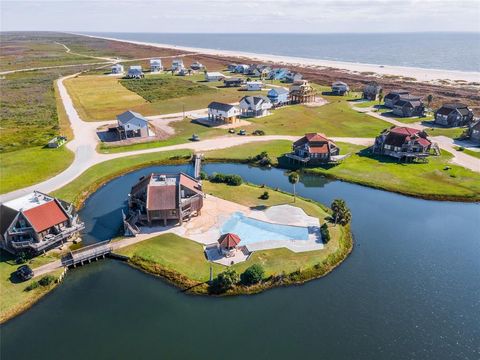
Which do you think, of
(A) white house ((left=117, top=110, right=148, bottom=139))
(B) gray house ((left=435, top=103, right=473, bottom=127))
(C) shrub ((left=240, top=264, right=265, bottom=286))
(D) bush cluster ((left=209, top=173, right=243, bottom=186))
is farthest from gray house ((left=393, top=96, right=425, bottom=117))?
(C) shrub ((left=240, top=264, right=265, bottom=286))

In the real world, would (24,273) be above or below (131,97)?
below

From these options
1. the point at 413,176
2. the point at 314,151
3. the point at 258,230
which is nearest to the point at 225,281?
the point at 258,230

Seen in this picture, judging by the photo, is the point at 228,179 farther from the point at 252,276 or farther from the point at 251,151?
the point at 252,276

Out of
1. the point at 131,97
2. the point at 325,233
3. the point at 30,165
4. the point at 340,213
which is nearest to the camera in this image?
the point at 325,233

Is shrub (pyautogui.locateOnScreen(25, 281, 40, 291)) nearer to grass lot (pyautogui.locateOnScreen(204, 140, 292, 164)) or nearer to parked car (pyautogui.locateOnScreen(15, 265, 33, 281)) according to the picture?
parked car (pyautogui.locateOnScreen(15, 265, 33, 281))

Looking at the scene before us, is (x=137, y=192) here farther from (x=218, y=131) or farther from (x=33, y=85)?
(x=33, y=85)

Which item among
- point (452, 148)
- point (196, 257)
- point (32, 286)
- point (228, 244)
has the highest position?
point (452, 148)

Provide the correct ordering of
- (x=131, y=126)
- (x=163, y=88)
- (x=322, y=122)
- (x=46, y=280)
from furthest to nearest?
(x=163, y=88) → (x=322, y=122) → (x=131, y=126) → (x=46, y=280)
